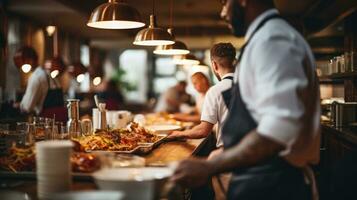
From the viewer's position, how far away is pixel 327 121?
22.3 feet

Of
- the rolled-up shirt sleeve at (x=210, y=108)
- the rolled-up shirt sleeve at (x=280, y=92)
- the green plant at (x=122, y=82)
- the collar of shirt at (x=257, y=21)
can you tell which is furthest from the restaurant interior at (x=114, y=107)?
the green plant at (x=122, y=82)

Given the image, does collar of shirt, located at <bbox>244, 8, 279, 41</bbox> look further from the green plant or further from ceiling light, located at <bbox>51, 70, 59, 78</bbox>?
the green plant

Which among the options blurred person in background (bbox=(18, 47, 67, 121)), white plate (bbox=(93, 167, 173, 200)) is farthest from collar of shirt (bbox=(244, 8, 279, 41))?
blurred person in background (bbox=(18, 47, 67, 121))

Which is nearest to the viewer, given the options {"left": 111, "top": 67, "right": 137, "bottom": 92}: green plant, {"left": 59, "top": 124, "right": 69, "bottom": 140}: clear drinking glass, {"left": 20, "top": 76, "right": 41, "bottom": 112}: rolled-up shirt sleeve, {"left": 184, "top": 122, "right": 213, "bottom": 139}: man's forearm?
{"left": 59, "top": 124, "right": 69, "bottom": 140}: clear drinking glass

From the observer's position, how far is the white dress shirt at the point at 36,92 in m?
7.04

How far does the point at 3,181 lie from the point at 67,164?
0.74 m

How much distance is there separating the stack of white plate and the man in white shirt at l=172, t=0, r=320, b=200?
0.47 meters

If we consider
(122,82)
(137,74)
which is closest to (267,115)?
(122,82)

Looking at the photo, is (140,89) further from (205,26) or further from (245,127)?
(245,127)

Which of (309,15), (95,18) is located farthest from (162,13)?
(95,18)

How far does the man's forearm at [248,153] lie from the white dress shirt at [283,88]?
37 millimetres

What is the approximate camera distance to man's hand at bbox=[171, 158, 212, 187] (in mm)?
1915

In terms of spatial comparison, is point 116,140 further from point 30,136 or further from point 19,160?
point 19,160

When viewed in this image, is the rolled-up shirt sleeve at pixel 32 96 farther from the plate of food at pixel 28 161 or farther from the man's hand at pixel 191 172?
the man's hand at pixel 191 172
